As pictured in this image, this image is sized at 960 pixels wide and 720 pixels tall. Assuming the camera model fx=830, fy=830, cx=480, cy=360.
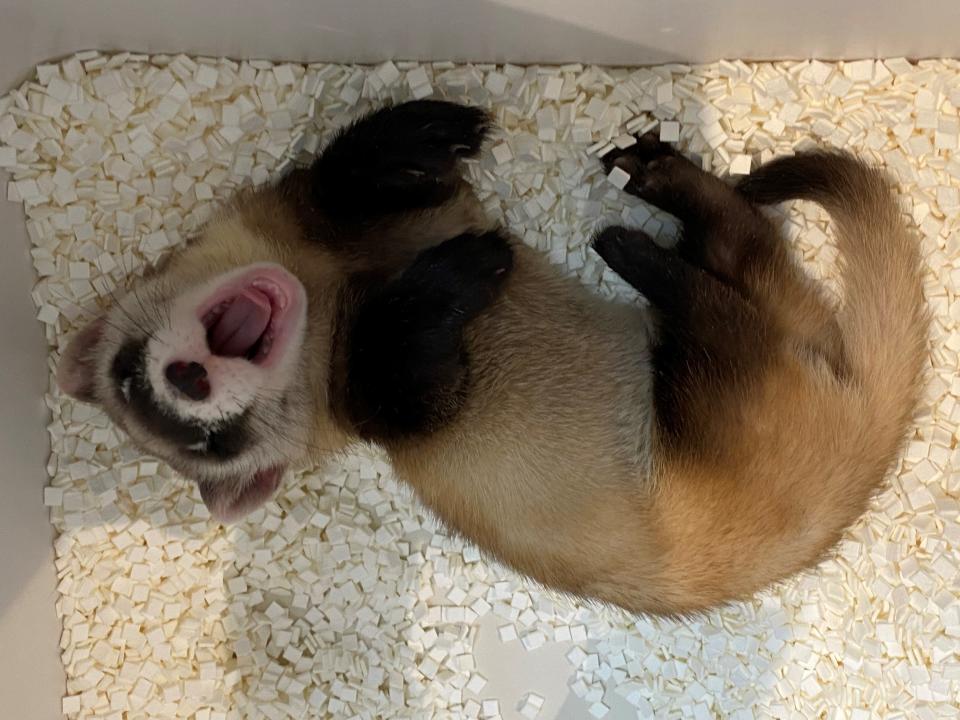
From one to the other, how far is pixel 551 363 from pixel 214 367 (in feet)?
2.26

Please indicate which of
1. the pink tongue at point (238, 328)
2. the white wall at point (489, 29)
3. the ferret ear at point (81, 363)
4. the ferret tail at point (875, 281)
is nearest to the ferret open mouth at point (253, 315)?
the pink tongue at point (238, 328)

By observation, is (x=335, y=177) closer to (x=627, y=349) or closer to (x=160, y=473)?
Answer: (x=627, y=349)

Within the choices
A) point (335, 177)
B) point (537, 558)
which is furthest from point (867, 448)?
point (335, 177)

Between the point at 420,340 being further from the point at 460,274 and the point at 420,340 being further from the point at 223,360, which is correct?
the point at 223,360

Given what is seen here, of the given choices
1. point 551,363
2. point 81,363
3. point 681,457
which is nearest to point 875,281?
point 681,457

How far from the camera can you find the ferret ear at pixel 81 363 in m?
1.53

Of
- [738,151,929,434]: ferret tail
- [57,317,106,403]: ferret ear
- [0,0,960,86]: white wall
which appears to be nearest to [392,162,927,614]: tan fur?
[738,151,929,434]: ferret tail

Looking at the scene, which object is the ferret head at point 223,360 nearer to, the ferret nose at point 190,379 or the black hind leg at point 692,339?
the ferret nose at point 190,379

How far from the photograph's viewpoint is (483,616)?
2.05 m

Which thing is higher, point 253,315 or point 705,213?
point 705,213

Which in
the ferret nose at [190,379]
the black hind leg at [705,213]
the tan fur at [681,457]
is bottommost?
the tan fur at [681,457]

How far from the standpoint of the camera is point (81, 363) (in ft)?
5.04

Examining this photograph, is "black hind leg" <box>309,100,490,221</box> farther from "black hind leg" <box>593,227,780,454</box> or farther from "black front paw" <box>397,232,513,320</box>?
"black hind leg" <box>593,227,780,454</box>

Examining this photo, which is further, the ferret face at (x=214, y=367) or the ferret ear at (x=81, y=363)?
the ferret ear at (x=81, y=363)
